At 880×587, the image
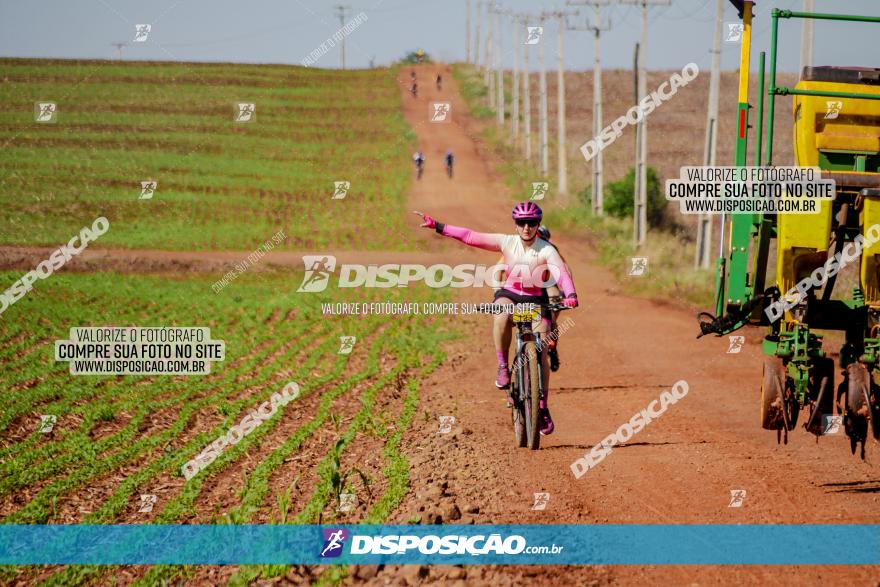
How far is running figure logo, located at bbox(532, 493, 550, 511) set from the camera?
7.98 m

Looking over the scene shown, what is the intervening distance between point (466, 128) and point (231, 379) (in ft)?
171

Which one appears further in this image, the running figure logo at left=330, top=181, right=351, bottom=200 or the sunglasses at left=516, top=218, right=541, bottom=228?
the running figure logo at left=330, top=181, right=351, bottom=200

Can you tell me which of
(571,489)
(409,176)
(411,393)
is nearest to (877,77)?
(571,489)

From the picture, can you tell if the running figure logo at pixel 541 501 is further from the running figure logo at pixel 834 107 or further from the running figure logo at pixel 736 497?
the running figure logo at pixel 834 107

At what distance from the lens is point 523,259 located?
9.55 m

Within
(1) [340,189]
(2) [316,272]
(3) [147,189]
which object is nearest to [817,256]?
(2) [316,272]

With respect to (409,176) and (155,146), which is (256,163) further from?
(409,176)

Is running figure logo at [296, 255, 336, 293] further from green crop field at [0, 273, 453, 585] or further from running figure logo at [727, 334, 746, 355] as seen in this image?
running figure logo at [727, 334, 746, 355]

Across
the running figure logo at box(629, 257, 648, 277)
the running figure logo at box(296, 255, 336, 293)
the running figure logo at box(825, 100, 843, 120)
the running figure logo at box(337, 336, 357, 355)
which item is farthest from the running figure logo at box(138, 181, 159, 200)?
A: the running figure logo at box(825, 100, 843, 120)

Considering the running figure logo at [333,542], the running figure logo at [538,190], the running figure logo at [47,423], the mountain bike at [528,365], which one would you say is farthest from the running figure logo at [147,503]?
the running figure logo at [538,190]

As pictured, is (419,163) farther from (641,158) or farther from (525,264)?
(525,264)

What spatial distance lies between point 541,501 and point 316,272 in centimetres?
2423

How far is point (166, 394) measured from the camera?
15023 millimetres

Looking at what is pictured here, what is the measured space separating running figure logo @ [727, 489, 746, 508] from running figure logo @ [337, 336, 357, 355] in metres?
11.2
